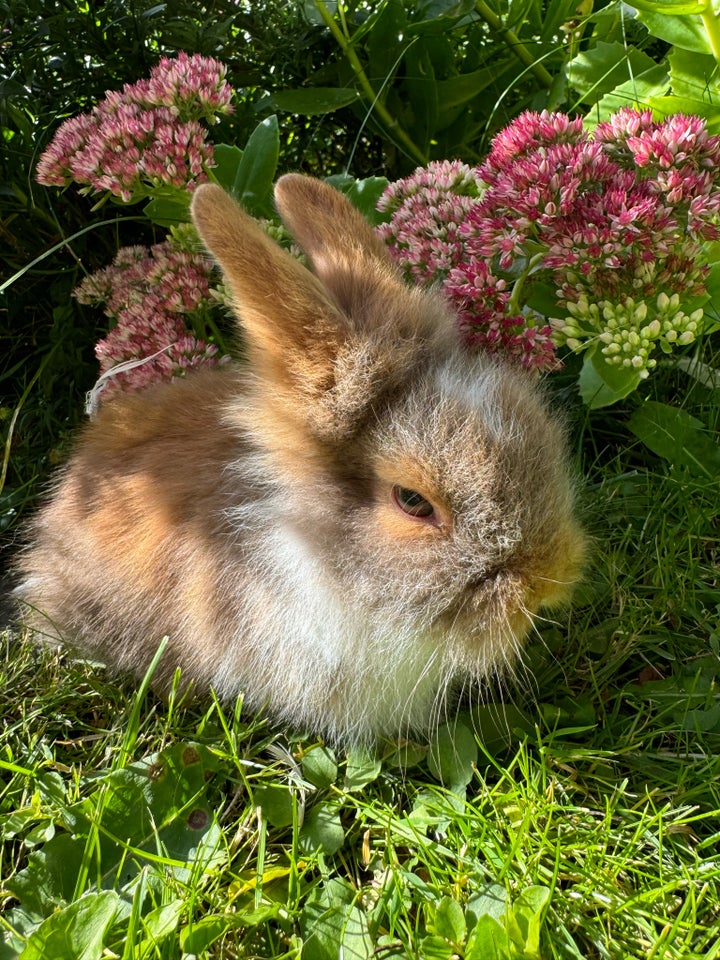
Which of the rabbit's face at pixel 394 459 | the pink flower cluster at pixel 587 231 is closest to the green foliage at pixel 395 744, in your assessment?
the pink flower cluster at pixel 587 231

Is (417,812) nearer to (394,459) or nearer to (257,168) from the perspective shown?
(394,459)

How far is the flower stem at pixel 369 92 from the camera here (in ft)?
10.1

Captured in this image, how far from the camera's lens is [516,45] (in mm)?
3404

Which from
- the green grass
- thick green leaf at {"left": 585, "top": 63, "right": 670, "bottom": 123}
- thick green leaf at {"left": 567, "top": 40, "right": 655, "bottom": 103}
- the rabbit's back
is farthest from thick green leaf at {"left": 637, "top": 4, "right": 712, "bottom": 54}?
the rabbit's back

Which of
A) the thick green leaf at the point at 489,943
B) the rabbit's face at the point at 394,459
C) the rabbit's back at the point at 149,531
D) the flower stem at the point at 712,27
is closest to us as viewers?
the thick green leaf at the point at 489,943

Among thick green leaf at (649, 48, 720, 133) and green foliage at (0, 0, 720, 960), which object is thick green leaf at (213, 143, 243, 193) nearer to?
green foliage at (0, 0, 720, 960)

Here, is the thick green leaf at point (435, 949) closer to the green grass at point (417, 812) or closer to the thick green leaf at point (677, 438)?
the green grass at point (417, 812)

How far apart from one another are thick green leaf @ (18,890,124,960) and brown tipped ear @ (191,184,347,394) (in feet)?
4.01

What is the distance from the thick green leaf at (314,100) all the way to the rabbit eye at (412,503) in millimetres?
1979

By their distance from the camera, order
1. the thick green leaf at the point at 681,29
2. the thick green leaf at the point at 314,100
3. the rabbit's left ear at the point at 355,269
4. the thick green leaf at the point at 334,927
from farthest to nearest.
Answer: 1. the thick green leaf at the point at 314,100
2. the thick green leaf at the point at 681,29
3. the rabbit's left ear at the point at 355,269
4. the thick green leaf at the point at 334,927

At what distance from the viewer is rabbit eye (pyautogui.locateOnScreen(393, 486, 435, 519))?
200 cm

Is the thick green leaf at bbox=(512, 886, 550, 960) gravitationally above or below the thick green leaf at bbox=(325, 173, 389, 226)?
below

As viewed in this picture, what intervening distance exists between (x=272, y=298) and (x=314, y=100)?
1.82 meters

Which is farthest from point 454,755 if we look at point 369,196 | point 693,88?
point 693,88
